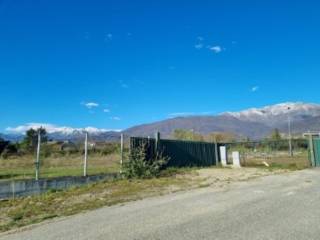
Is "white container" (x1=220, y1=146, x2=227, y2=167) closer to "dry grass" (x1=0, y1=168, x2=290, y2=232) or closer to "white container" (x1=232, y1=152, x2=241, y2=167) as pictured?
"white container" (x1=232, y1=152, x2=241, y2=167)

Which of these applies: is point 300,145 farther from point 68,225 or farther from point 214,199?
point 68,225

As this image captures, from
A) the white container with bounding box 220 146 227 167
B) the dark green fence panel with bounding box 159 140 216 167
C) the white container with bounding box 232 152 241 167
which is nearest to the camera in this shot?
the dark green fence panel with bounding box 159 140 216 167

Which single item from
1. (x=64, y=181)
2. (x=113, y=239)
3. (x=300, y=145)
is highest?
(x=300, y=145)

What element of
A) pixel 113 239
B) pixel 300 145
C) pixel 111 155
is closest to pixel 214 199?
pixel 113 239

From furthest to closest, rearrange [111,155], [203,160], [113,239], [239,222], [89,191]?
[111,155], [203,160], [89,191], [239,222], [113,239]

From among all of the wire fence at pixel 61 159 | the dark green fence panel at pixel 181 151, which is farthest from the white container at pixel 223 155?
the wire fence at pixel 61 159

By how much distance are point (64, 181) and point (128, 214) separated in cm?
565

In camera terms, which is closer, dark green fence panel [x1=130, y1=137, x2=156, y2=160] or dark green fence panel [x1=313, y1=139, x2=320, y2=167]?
dark green fence panel [x1=130, y1=137, x2=156, y2=160]

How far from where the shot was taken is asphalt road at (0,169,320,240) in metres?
7.37

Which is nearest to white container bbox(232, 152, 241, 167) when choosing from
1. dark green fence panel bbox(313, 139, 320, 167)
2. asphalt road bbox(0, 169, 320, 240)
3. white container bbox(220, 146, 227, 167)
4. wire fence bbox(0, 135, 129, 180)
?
white container bbox(220, 146, 227, 167)

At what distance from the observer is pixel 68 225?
8625mm

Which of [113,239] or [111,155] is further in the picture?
[111,155]

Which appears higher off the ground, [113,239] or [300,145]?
[300,145]

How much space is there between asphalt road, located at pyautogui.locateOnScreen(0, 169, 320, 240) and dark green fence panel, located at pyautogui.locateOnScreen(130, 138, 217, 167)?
25.8ft
